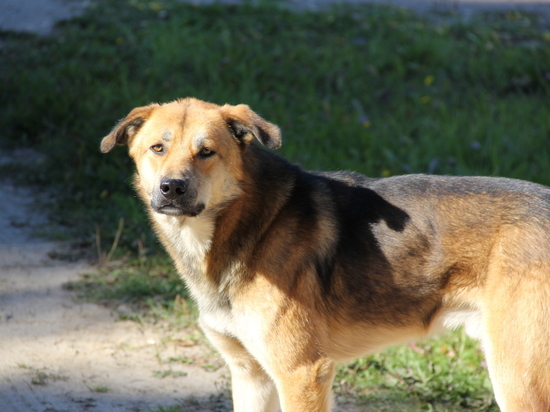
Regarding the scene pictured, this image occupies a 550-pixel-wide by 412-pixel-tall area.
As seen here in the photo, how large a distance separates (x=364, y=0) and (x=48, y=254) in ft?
24.2

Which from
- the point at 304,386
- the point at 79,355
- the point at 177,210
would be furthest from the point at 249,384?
the point at 79,355

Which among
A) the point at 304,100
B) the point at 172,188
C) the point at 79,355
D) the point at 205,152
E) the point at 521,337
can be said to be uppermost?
the point at 205,152

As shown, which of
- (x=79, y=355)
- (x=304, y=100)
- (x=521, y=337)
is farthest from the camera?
(x=304, y=100)

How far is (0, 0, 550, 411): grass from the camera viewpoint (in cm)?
494

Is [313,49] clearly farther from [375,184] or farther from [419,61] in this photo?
[375,184]

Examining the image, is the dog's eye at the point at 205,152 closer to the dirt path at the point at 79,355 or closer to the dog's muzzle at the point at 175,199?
the dog's muzzle at the point at 175,199

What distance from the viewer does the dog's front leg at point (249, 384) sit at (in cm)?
A: 347

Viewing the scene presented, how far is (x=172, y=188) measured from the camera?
311 centimetres

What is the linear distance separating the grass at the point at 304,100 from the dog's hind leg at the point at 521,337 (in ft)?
3.36

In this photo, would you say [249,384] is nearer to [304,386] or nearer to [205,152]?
[304,386]

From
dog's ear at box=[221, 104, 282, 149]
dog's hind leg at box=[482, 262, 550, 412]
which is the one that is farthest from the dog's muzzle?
Answer: dog's hind leg at box=[482, 262, 550, 412]

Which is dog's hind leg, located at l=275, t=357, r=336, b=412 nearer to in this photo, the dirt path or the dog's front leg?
the dog's front leg

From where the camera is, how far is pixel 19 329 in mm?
4523

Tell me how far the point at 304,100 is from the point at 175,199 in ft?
16.0
